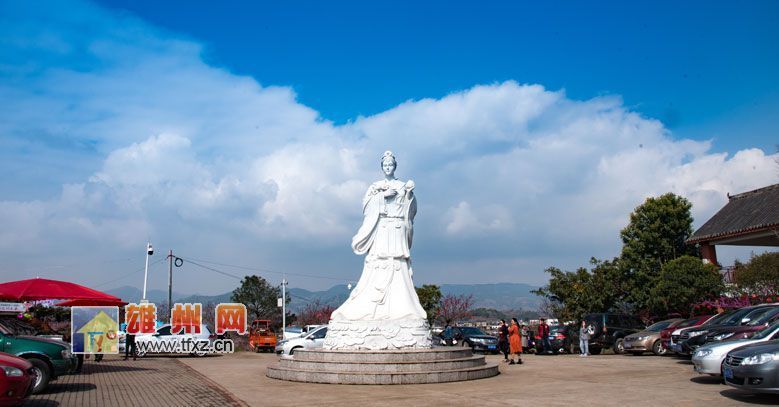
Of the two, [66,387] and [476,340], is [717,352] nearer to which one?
[66,387]

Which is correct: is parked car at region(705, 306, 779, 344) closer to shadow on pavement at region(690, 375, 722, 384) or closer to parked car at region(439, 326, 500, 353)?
shadow on pavement at region(690, 375, 722, 384)

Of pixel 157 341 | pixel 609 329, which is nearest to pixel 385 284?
pixel 609 329

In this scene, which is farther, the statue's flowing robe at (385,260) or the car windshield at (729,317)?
the car windshield at (729,317)

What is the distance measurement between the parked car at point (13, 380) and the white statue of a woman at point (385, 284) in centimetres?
701

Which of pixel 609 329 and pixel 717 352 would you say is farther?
pixel 609 329

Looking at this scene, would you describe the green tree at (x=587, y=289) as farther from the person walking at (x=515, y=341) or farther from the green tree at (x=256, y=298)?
the green tree at (x=256, y=298)

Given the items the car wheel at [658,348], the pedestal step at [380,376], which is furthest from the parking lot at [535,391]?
the car wheel at [658,348]

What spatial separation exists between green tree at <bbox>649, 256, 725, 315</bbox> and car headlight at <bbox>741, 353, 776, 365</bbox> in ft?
59.9

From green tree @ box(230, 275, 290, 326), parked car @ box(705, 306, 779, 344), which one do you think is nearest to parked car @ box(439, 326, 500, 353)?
parked car @ box(705, 306, 779, 344)

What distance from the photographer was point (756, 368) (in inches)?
353

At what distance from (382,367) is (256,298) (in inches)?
1504

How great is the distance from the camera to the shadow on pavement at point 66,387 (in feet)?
39.3

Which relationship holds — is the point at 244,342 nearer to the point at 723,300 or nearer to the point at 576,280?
the point at 576,280

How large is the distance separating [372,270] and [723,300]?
15953mm
